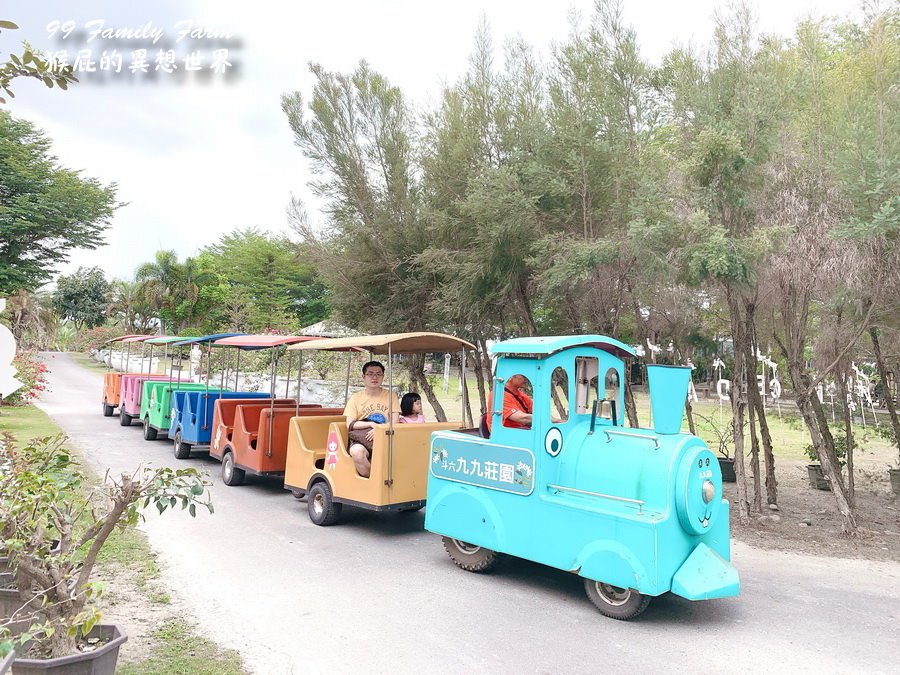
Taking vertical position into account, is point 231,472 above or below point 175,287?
below

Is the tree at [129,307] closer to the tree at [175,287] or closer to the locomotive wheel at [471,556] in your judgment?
the tree at [175,287]

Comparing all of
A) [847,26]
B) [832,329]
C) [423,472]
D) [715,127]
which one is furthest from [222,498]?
[847,26]

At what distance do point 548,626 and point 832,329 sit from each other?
5753 mm

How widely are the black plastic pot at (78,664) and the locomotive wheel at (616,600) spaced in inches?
126

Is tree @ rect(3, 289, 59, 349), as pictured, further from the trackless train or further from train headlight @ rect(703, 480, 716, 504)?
train headlight @ rect(703, 480, 716, 504)

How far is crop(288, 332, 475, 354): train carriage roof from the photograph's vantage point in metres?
6.64

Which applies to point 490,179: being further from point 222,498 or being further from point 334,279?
point 222,498

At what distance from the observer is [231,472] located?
9.28 m

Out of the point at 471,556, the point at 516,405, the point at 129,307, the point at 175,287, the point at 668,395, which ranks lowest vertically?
the point at 471,556

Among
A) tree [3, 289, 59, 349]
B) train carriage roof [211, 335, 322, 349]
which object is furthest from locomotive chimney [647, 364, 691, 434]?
tree [3, 289, 59, 349]

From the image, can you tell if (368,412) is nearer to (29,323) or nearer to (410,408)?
(410,408)

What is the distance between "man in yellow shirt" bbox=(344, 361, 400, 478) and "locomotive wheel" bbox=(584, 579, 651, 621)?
2.80 metres

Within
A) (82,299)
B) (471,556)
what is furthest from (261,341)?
(82,299)

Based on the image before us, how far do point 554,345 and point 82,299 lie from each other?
65.6 m
